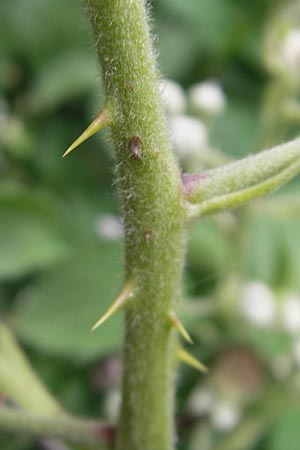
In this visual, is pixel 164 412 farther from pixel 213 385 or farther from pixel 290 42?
pixel 290 42

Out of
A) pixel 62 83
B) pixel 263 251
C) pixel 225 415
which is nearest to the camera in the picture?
pixel 225 415

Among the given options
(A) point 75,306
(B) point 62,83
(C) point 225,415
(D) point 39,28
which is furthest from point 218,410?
(D) point 39,28

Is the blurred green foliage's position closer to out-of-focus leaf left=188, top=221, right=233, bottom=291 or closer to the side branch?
out-of-focus leaf left=188, top=221, right=233, bottom=291

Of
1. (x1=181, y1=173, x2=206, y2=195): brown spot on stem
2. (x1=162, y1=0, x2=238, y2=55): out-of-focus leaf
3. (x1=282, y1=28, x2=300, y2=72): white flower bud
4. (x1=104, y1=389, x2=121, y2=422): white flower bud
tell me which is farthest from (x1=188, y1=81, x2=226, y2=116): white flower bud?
(x1=181, y1=173, x2=206, y2=195): brown spot on stem

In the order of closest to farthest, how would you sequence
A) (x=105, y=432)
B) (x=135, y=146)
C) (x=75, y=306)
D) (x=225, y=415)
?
(x=135, y=146) → (x=105, y=432) → (x=225, y=415) → (x=75, y=306)

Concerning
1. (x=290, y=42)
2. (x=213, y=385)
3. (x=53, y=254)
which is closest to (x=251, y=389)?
(x=213, y=385)

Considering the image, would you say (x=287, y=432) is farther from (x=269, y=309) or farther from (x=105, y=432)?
(x=105, y=432)

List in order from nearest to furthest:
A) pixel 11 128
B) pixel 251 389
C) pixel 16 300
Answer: pixel 251 389 < pixel 16 300 < pixel 11 128

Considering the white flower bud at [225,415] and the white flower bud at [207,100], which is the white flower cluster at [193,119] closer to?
the white flower bud at [207,100]
